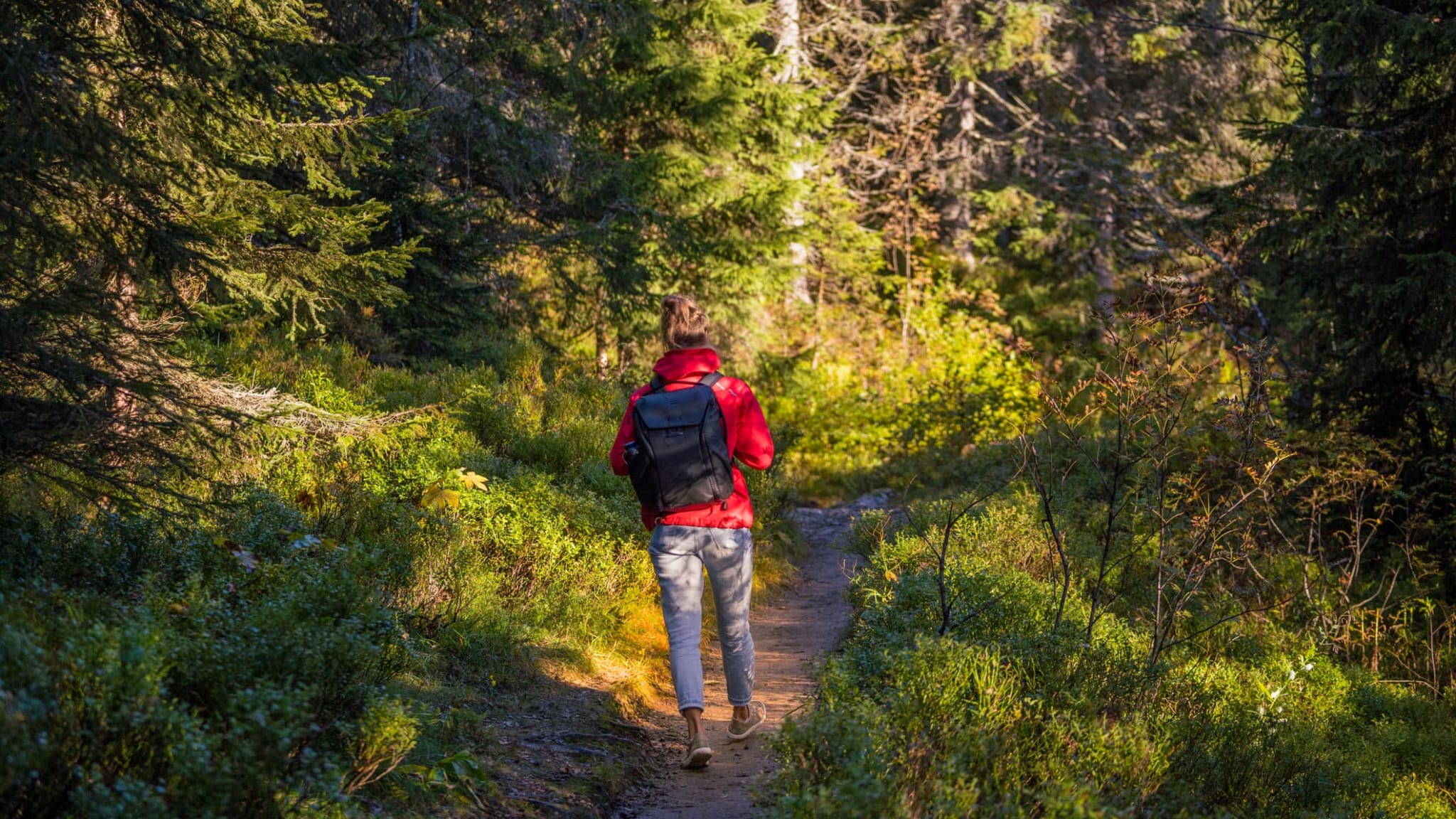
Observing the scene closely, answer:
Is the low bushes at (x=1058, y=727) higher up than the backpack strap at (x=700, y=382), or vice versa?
the backpack strap at (x=700, y=382)

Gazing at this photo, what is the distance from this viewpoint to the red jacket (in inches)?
217

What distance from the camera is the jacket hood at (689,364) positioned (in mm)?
5559

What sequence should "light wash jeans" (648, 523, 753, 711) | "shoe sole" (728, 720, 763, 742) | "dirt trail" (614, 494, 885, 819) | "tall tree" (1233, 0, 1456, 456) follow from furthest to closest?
"tall tree" (1233, 0, 1456, 456), "shoe sole" (728, 720, 763, 742), "light wash jeans" (648, 523, 753, 711), "dirt trail" (614, 494, 885, 819)

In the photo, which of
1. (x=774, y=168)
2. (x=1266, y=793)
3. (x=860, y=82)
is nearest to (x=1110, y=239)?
(x=860, y=82)

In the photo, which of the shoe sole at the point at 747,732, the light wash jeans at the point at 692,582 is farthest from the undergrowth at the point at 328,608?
the shoe sole at the point at 747,732

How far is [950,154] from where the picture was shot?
71.1ft

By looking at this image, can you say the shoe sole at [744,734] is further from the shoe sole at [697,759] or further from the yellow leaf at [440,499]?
the yellow leaf at [440,499]

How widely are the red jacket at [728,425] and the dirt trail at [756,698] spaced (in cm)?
105

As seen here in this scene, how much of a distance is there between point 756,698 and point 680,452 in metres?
2.50

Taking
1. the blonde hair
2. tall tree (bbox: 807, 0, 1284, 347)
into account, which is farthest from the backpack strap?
tall tree (bbox: 807, 0, 1284, 347)

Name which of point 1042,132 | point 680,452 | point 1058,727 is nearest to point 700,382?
point 680,452

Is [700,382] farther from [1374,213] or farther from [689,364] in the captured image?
[1374,213]

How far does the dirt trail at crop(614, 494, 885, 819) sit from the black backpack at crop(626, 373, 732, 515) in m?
1.13

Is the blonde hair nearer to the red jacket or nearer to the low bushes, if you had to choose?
the red jacket
